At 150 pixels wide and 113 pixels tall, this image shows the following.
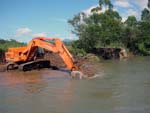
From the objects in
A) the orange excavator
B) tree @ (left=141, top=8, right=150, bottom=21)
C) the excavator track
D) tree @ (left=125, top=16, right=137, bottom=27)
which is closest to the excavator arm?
the orange excavator

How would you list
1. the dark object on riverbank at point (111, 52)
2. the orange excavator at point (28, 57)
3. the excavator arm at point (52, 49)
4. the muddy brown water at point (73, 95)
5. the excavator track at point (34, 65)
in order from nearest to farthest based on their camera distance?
the muddy brown water at point (73, 95) → the excavator arm at point (52, 49) → the orange excavator at point (28, 57) → the excavator track at point (34, 65) → the dark object on riverbank at point (111, 52)

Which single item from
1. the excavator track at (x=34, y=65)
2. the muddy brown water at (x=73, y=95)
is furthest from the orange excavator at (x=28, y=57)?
the muddy brown water at (x=73, y=95)

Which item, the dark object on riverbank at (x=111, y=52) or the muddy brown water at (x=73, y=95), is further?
the dark object on riverbank at (x=111, y=52)

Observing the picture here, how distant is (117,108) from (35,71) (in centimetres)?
1502

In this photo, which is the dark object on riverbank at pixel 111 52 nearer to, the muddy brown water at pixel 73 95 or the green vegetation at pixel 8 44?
the green vegetation at pixel 8 44

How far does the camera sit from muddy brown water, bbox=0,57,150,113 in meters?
14.1

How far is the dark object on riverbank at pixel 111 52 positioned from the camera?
53.0 meters

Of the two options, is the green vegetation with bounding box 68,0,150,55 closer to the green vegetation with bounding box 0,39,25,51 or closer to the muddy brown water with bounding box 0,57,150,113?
the green vegetation with bounding box 0,39,25,51

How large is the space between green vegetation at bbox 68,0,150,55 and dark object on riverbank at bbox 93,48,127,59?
77 cm

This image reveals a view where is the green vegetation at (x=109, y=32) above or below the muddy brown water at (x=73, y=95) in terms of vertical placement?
above

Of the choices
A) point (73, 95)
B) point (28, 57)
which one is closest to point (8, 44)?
point (28, 57)

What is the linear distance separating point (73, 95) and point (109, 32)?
128 ft

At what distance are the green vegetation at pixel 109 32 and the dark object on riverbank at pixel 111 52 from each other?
77 cm

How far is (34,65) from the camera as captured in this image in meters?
29.3
